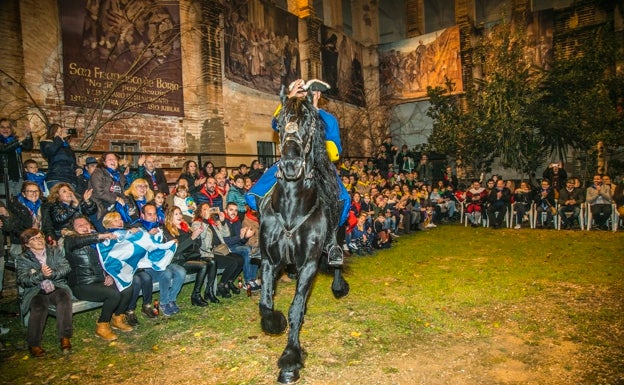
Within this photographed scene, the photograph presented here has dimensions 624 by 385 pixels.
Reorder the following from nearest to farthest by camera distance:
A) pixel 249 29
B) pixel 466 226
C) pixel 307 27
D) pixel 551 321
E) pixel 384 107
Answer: pixel 551 321, pixel 466 226, pixel 249 29, pixel 307 27, pixel 384 107

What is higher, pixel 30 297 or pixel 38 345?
pixel 30 297

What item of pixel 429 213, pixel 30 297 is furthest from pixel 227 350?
pixel 429 213

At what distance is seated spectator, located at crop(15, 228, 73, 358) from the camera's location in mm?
4684

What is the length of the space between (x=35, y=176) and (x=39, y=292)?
3599mm

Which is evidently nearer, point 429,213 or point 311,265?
point 311,265

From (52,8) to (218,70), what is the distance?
235 inches

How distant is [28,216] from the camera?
596 cm

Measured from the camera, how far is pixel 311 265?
13.9 ft

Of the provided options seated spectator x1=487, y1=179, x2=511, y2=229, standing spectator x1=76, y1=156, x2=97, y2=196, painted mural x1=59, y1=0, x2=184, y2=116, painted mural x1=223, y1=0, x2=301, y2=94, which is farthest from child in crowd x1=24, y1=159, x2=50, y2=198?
seated spectator x1=487, y1=179, x2=511, y2=229

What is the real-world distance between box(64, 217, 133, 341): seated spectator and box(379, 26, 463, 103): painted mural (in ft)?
77.2

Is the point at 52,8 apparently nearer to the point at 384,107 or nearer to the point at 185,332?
the point at 185,332

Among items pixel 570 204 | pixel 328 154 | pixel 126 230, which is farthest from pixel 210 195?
pixel 570 204

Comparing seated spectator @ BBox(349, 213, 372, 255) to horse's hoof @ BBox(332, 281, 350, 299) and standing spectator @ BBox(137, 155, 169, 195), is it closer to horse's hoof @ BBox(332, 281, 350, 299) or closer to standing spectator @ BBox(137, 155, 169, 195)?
horse's hoof @ BBox(332, 281, 350, 299)

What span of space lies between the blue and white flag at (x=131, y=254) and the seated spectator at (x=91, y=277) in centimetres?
11
